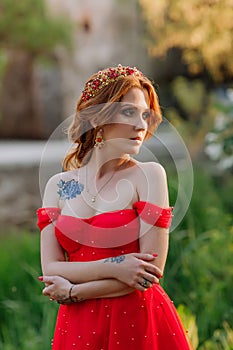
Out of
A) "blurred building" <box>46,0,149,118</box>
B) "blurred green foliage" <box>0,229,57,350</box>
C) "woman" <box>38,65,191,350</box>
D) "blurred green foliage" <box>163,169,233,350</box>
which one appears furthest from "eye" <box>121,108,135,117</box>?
"blurred building" <box>46,0,149,118</box>

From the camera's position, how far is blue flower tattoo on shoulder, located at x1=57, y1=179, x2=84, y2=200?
6.48 feet

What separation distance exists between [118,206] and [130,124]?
0.65ft

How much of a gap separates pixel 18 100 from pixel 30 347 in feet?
25.7

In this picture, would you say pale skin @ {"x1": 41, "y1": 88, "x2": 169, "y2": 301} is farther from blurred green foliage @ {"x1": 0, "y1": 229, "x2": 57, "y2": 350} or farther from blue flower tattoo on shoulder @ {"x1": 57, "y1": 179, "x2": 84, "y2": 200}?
blurred green foliage @ {"x1": 0, "y1": 229, "x2": 57, "y2": 350}

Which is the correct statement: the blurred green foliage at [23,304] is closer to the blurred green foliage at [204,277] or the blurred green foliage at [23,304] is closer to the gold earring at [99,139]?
the blurred green foliage at [204,277]

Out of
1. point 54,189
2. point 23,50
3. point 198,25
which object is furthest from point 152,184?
point 23,50

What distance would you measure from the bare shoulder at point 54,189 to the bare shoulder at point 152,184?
7.3 inches

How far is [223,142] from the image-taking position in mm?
4469

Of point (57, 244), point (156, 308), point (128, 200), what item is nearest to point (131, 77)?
point (128, 200)

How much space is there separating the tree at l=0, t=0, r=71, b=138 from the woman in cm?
687

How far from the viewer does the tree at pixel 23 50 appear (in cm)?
890

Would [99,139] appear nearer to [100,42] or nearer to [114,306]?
[114,306]

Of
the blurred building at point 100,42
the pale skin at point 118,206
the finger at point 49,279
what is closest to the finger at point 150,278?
the pale skin at point 118,206

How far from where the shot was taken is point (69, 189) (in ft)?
6.49
